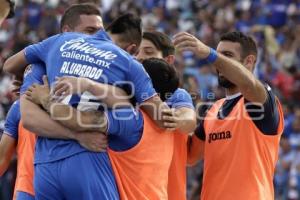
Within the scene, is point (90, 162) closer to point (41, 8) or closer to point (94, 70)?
point (94, 70)

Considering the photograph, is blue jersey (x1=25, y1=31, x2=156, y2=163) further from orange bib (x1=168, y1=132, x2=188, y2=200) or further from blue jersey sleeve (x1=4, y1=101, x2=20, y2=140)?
orange bib (x1=168, y1=132, x2=188, y2=200)

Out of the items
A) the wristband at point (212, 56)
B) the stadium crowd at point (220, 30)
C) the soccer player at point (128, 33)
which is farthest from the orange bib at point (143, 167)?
the stadium crowd at point (220, 30)

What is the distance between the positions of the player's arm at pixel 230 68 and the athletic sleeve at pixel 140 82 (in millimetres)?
327

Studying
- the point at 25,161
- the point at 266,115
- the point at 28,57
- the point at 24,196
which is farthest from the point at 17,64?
the point at 266,115

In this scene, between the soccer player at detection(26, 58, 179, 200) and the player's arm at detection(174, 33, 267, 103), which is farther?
the player's arm at detection(174, 33, 267, 103)

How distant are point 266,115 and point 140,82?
1264 mm

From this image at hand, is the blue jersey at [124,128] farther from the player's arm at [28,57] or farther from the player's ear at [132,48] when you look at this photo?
the player's ear at [132,48]

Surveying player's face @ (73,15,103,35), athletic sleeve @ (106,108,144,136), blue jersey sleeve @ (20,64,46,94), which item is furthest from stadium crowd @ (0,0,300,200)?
athletic sleeve @ (106,108,144,136)

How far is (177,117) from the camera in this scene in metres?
6.43

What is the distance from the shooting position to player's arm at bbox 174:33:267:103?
6.11 metres

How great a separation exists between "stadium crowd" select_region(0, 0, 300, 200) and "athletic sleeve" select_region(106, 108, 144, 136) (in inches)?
295

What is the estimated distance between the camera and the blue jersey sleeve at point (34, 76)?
6.37 metres

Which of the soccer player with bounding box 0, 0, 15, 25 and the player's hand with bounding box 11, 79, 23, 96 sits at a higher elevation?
the soccer player with bounding box 0, 0, 15, 25

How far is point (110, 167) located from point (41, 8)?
15.8 m
